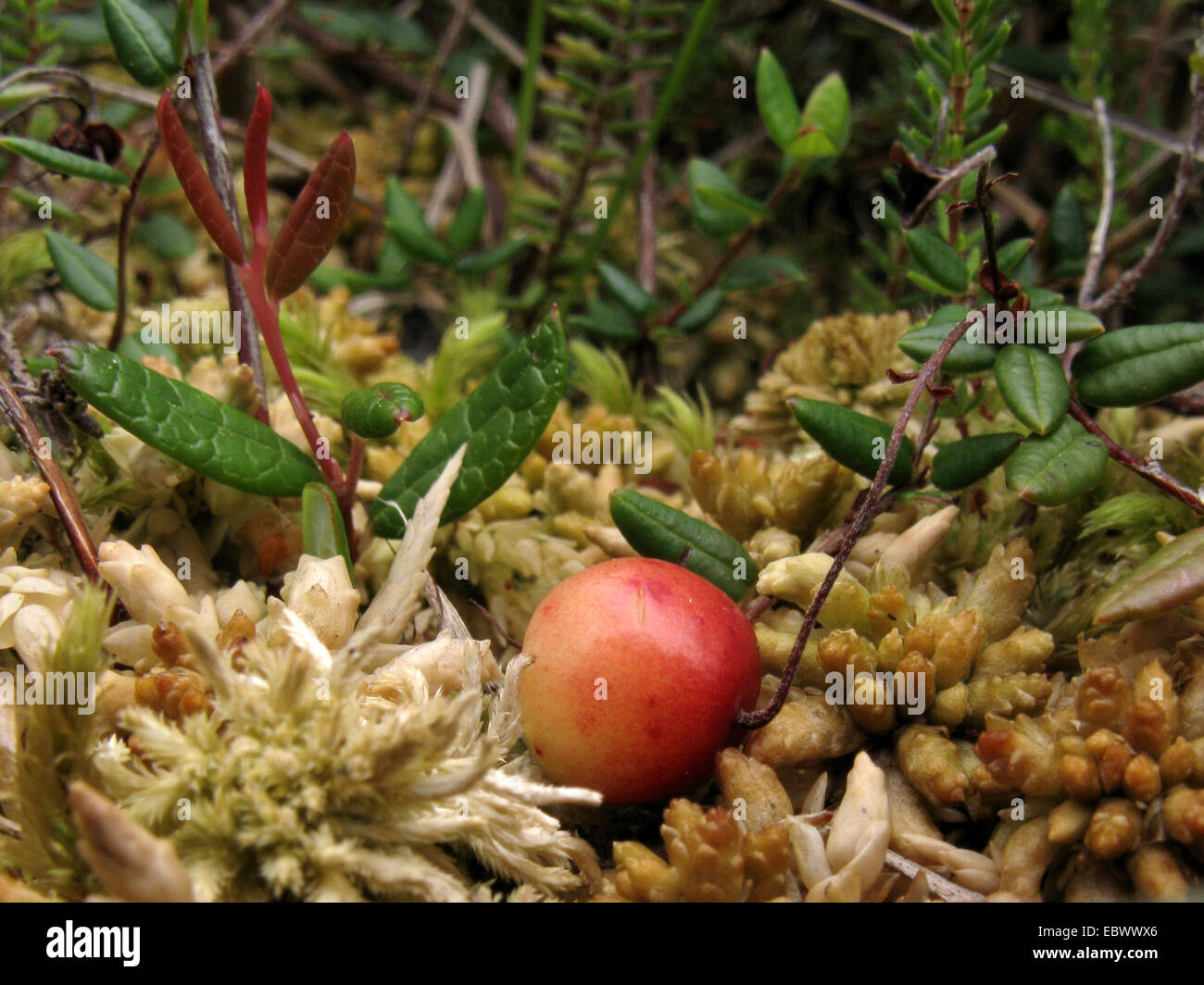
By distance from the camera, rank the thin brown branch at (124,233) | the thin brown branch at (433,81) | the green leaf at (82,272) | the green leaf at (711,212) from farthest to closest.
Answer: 1. the thin brown branch at (433,81)
2. the green leaf at (711,212)
3. the green leaf at (82,272)
4. the thin brown branch at (124,233)

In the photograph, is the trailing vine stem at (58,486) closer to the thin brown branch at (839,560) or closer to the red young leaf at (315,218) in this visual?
the red young leaf at (315,218)

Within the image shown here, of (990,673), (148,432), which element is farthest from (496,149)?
(990,673)

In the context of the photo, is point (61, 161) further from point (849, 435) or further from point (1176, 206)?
point (1176, 206)

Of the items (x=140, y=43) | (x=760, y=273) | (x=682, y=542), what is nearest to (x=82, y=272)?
(x=140, y=43)

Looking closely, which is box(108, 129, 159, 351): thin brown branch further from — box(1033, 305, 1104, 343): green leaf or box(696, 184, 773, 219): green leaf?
box(1033, 305, 1104, 343): green leaf

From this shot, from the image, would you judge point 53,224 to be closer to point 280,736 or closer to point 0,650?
point 0,650

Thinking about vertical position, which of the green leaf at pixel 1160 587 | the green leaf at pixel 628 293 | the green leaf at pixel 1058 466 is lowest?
the green leaf at pixel 1160 587

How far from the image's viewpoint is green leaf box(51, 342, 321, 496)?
108 cm

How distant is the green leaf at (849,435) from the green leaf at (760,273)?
638 millimetres

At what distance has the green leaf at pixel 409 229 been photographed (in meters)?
1.89

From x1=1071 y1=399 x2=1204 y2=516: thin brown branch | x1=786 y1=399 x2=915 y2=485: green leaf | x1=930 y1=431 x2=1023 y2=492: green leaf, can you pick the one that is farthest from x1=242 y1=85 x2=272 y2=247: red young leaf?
x1=1071 y1=399 x2=1204 y2=516: thin brown branch

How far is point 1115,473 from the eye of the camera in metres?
1.33

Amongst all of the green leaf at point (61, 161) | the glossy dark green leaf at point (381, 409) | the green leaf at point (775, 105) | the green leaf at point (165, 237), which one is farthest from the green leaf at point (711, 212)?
the green leaf at point (165, 237)

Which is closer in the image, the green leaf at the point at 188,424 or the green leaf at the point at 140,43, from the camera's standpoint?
the green leaf at the point at 188,424
